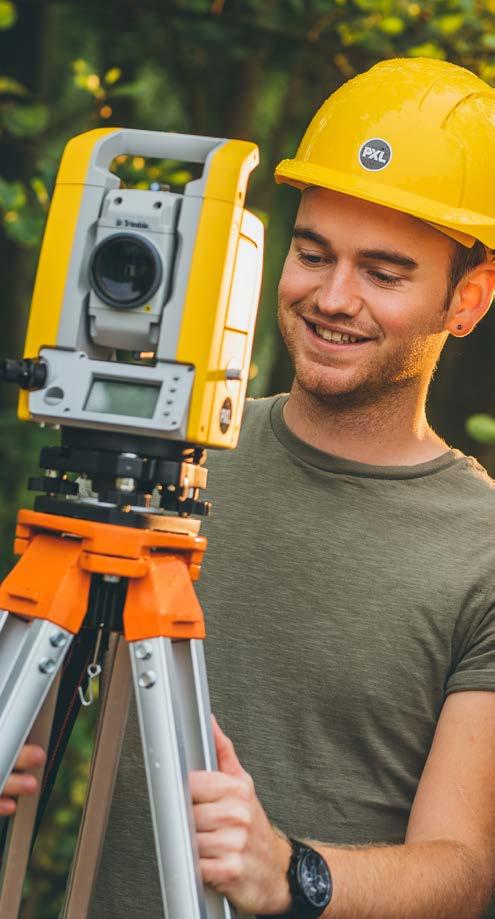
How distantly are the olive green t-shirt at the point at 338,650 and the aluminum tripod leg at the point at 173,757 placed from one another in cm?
62

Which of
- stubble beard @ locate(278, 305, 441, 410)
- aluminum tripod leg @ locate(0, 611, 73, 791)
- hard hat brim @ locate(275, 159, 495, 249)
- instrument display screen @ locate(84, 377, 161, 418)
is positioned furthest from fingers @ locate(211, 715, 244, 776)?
hard hat brim @ locate(275, 159, 495, 249)

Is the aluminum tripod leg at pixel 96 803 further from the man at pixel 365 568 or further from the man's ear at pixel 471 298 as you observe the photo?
the man's ear at pixel 471 298

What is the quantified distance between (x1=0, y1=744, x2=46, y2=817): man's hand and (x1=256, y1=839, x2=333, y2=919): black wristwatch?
41 cm

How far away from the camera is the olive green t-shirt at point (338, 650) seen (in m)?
2.48

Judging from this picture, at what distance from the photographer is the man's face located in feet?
8.16

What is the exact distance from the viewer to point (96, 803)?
7.01 ft

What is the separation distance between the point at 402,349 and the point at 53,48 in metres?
4.22

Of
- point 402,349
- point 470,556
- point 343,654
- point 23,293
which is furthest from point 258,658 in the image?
point 23,293

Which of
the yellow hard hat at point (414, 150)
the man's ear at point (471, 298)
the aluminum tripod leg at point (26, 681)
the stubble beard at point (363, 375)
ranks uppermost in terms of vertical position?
the yellow hard hat at point (414, 150)

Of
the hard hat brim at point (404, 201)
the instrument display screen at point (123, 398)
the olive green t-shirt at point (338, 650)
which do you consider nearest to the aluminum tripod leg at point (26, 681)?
the instrument display screen at point (123, 398)

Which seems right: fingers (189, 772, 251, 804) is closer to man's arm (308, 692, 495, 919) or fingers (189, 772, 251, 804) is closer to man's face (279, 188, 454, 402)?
man's arm (308, 692, 495, 919)

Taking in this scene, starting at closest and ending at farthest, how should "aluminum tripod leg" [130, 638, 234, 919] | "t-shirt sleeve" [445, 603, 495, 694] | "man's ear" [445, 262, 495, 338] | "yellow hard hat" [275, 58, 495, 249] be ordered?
"aluminum tripod leg" [130, 638, 234, 919]
"t-shirt sleeve" [445, 603, 495, 694]
"yellow hard hat" [275, 58, 495, 249]
"man's ear" [445, 262, 495, 338]

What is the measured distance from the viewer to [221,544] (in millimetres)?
2623

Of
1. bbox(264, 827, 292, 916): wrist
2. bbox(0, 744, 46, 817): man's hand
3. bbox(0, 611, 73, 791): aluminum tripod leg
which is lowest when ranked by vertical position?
bbox(264, 827, 292, 916): wrist
